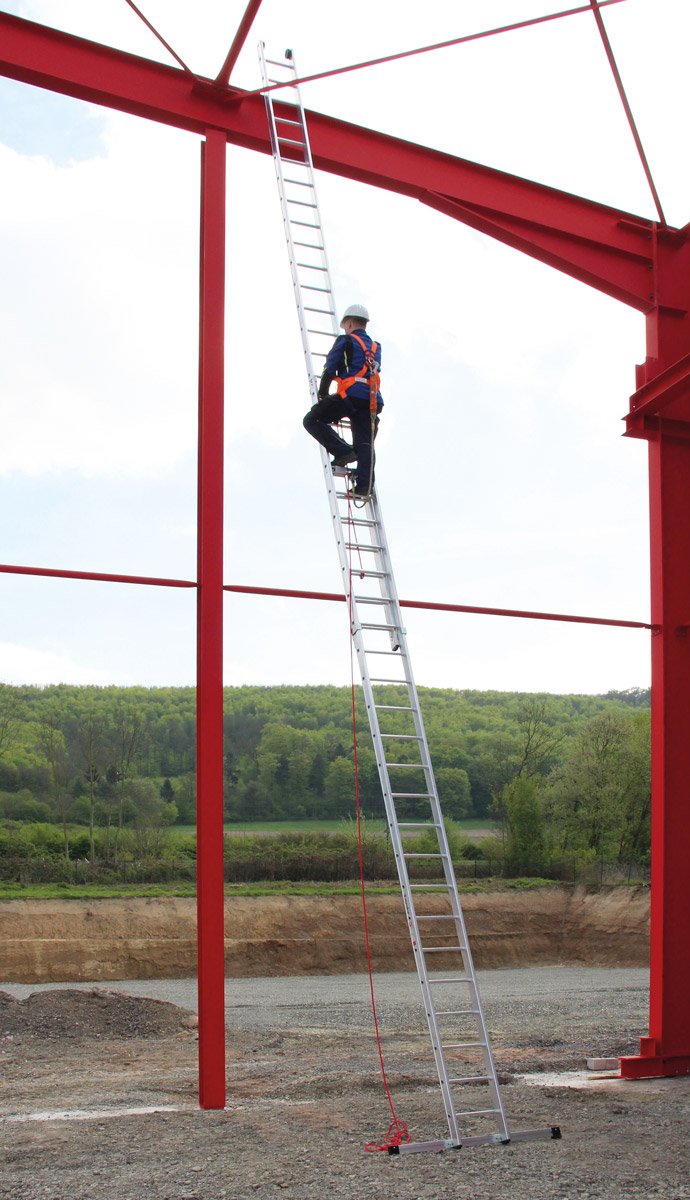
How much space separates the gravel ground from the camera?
4930mm

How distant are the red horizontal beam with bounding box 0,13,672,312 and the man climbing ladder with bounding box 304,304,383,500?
2094mm

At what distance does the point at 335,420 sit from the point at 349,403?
159 millimetres

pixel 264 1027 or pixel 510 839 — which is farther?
pixel 510 839

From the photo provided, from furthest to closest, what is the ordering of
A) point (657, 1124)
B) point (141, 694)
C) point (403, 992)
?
point (141, 694), point (403, 992), point (657, 1124)

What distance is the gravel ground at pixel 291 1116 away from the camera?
194 inches

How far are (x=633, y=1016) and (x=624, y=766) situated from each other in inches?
1402

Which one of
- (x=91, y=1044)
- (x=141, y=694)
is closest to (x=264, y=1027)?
(x=91, y=1044)

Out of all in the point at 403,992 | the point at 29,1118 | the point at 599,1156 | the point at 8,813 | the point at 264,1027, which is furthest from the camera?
the point at 8,813

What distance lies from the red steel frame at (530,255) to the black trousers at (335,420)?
0.78m

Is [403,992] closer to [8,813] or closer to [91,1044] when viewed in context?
[91,1044]

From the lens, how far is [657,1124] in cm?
634

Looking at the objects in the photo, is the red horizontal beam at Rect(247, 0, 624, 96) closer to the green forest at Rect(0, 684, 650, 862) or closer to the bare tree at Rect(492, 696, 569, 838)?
the green forest at Rect(0, 684, 650, 862)

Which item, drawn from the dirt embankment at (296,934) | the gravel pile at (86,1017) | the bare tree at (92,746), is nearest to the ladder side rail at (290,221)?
the gravel pile at (86,1017)

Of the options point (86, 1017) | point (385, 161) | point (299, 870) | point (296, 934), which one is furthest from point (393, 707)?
point (299, 870)
